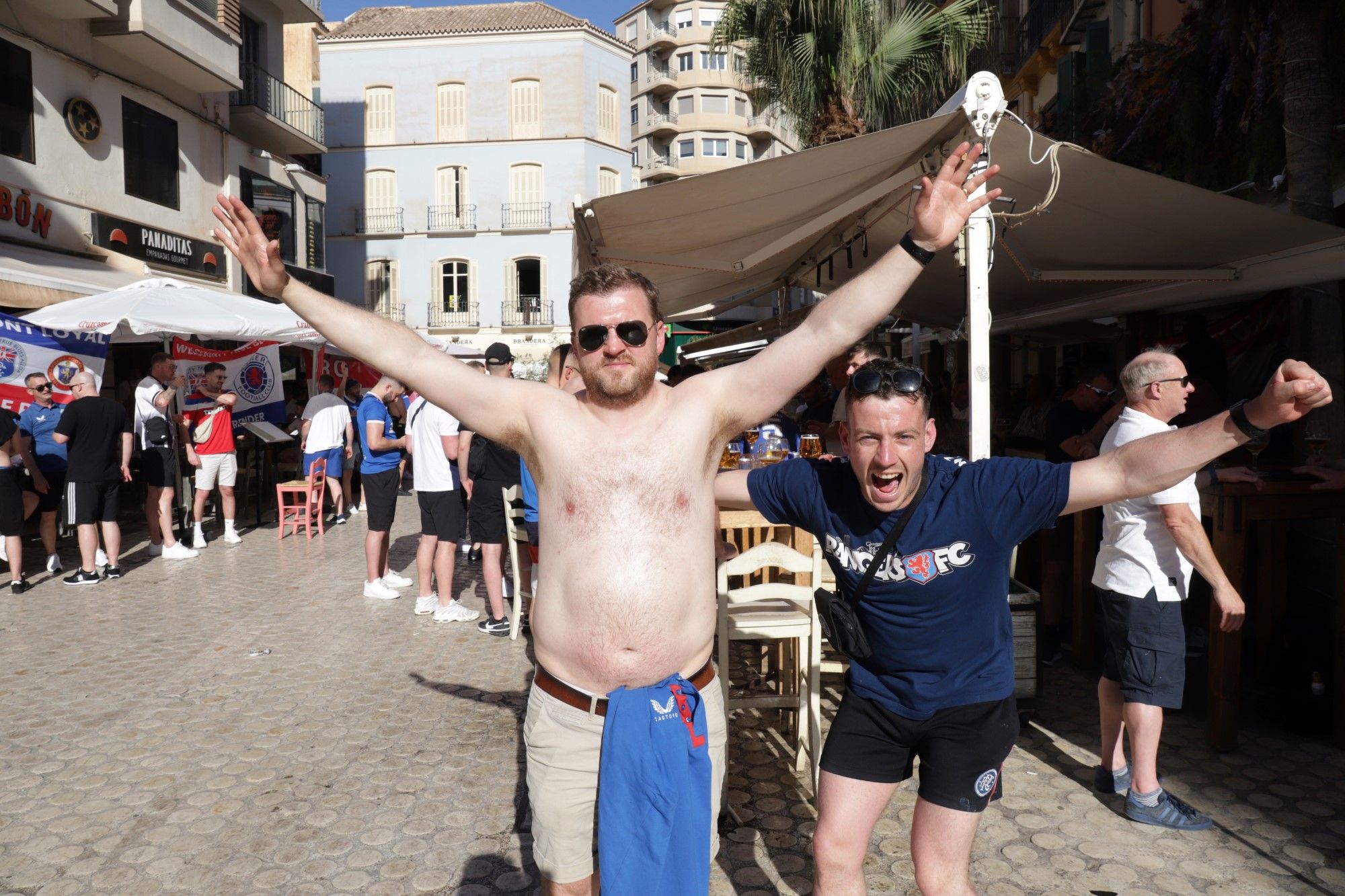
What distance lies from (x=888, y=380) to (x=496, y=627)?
5012 mm

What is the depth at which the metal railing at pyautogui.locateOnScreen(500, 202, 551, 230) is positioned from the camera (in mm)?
36094

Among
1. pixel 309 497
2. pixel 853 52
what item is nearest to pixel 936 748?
pixel 309 497

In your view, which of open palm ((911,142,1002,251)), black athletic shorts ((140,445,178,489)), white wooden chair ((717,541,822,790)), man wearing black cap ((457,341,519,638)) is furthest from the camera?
black athletic shorts ((140,445,178,489))

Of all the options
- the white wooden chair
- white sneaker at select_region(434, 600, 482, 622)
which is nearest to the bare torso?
the white wooden chair

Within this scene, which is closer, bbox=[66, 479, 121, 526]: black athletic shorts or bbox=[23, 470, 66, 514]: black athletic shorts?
bbox=[66, 479, 121, 526]: black athletic shorts

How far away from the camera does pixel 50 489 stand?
8.94m

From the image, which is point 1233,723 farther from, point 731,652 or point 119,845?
point 119,845

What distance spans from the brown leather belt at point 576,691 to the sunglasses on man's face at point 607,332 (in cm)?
84

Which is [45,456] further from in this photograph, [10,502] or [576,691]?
[576,691]

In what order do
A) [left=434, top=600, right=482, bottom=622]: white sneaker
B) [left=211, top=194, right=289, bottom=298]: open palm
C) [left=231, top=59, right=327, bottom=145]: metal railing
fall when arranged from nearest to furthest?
[left=211, top=194, right=289, bottom=298]: open palm → [left=434, top=600, right=482, bottom=622]: white sneaker → [left=231, top=59, right=327, bottom=145]: metal railing

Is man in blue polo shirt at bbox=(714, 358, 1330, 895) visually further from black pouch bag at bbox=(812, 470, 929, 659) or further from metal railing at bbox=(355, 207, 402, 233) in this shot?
metal railing at bbox=(355, 207, 402, 233)

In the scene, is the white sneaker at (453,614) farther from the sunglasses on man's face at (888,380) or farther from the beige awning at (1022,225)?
the sunglasses on man's face at (888,380)

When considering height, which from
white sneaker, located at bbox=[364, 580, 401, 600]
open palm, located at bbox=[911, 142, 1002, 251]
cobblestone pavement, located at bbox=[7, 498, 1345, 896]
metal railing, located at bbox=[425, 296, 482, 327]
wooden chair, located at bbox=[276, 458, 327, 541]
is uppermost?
metal railing, located at bbox=[425, 296, 482, 327]

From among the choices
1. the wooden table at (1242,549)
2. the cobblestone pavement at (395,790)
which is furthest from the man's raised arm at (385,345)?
the wooden table at (1242,549)
